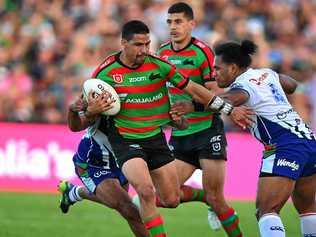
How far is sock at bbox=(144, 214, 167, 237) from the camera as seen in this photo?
9.66 meters

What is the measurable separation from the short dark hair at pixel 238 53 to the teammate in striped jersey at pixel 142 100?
0.41 m

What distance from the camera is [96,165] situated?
10.9 meters

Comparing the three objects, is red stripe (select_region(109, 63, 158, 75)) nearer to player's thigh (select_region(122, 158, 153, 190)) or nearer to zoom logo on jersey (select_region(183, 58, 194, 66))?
player's thigh (select_region(122, 158, 153, 190))

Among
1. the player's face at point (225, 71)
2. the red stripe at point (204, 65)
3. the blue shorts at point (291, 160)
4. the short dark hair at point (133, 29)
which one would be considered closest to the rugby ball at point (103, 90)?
the short dark hair at point (133, 29)

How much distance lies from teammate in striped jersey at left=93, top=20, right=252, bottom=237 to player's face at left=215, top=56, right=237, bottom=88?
22cm

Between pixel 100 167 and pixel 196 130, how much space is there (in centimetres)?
148

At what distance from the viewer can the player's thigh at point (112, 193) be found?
1060 cm

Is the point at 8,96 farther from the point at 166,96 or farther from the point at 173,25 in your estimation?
the point at 166,96

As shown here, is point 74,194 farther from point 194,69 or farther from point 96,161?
point 194,69

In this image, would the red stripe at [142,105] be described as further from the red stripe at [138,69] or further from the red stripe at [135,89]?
the red stripe at [138,69]

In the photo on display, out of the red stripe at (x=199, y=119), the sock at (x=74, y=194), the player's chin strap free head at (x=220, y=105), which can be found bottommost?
the sock at (x=74, y=194)

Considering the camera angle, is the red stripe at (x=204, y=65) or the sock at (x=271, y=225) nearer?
the sock at (x=271, y=225)

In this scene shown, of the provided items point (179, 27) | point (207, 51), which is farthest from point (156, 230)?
point (179, 27)

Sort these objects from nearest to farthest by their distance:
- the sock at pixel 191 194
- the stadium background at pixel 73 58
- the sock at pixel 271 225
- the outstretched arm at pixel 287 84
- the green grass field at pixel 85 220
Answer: the sock at pixel 271 225, the outstretched arm at pixel 287 84, the sock at pixel 191 194, the green grass field at pixel 85 220, the stadium background at pixel 73 58
